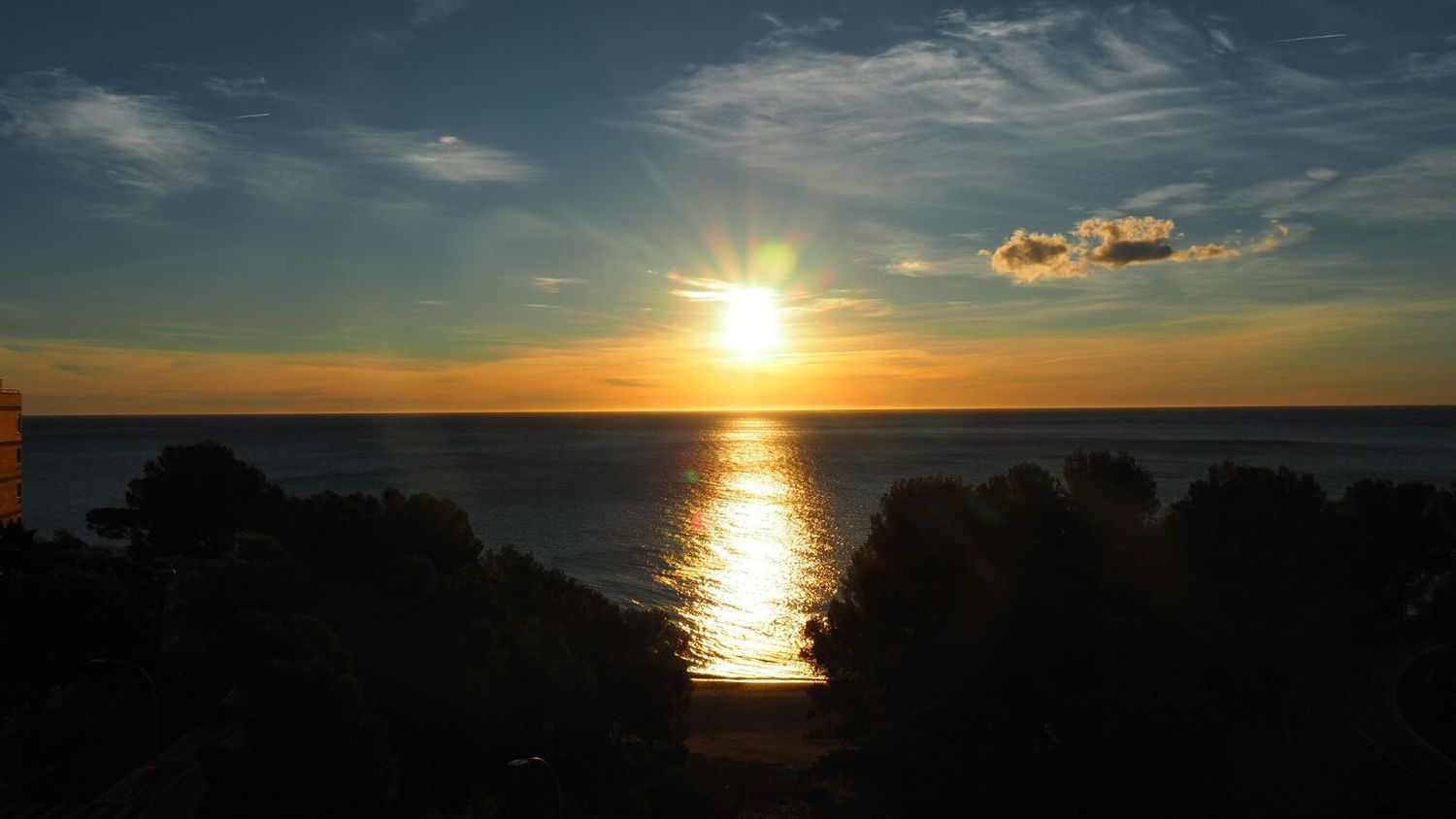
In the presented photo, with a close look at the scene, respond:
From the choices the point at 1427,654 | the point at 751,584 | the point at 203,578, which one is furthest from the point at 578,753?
the point at 751,584

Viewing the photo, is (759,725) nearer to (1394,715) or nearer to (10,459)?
(1394,715)

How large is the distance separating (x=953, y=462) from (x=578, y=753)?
537 ft

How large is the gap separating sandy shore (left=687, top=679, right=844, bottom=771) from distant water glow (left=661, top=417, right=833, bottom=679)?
418 centimetres

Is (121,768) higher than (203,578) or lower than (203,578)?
lower

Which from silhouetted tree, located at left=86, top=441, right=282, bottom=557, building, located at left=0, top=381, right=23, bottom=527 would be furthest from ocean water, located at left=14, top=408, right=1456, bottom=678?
building, located at left=0, top=381, right=23, bottom=527

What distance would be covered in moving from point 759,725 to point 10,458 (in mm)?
38532

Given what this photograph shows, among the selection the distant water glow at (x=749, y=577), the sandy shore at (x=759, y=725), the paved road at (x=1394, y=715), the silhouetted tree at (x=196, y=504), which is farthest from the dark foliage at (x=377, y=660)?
the paved road at (x=1394, y=715)

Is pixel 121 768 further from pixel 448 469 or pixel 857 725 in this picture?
pixel 448 469

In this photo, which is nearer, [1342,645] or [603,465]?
[1342,645]

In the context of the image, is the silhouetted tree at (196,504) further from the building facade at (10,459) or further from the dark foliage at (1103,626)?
the dark foliage at (1103,626)

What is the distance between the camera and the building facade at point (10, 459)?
43.9 m

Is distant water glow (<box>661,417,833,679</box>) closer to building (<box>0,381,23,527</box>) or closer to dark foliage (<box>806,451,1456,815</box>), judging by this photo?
dark foliage (<box>806,451,1456,815</box>)

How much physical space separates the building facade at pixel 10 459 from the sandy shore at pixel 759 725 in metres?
34.1

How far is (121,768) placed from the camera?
91.6ft
